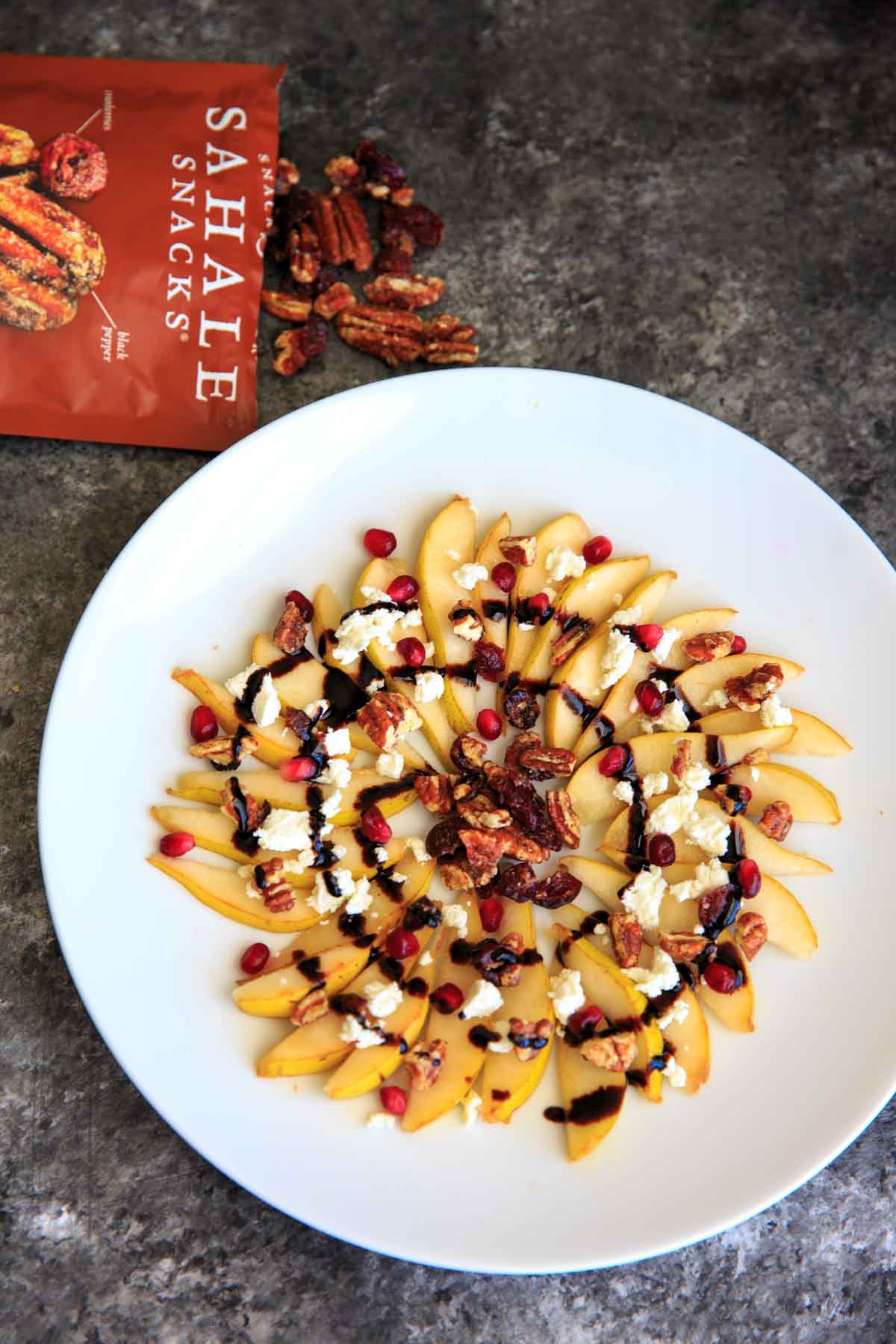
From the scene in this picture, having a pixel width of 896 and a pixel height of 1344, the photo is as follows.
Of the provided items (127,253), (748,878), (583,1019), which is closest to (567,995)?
(583,1019)

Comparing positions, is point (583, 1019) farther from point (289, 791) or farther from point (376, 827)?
point (289, 791)

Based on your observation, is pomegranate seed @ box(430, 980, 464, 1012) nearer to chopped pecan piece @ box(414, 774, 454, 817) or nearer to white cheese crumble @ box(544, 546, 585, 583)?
chopped pecan piece @ box(414, 774, 454, 817)

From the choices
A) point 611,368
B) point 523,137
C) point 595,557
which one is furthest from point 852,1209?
point 523,137

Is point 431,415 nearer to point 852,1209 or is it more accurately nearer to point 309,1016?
point 309,1016

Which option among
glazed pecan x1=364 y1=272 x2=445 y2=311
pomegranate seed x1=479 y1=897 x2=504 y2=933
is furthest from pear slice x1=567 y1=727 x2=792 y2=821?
glazed pecan x1=364 y1=272 x2=445 y2=311

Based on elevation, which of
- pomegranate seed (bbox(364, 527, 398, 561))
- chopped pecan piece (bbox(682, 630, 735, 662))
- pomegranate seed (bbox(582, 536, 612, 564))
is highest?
pomegranate seed (bbox(582, 536, 612, 564))
